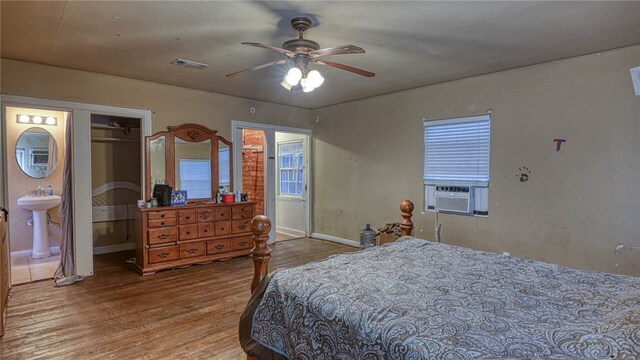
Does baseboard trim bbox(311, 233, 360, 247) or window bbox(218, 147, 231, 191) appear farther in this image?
baseboard trim bbox(311, 233, 360, 247)

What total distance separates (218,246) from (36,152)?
3128mm

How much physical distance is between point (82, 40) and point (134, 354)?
2.69 metres

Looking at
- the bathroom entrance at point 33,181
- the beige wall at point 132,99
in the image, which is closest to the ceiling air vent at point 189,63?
the beige wall at point 132,99

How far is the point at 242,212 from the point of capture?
493cm

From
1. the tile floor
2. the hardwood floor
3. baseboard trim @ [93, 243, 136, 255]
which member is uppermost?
baseboard trim @ [93, 243, 136, 255]

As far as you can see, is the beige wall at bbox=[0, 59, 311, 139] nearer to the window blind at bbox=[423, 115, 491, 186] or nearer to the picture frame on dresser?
the picture frame on dresser

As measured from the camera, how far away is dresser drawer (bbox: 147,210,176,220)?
13.6 ft

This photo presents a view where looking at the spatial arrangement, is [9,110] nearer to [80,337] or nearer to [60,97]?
[60,97]

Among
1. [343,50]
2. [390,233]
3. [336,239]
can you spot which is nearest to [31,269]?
[336,239]

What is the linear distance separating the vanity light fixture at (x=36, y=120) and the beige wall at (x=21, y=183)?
0.04 m

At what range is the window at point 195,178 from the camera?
4805 millimetres

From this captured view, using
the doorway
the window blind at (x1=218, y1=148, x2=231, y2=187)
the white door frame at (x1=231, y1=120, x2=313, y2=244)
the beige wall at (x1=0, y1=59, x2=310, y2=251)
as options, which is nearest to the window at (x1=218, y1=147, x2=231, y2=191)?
the window blind at (x1=218, y1=148, x2=231, y2=187)

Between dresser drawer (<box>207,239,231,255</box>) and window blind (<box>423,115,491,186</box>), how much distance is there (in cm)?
293

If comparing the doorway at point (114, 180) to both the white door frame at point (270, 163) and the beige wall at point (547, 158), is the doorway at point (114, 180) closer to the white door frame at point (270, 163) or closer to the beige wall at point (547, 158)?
the white door frame at point (270, 163)
